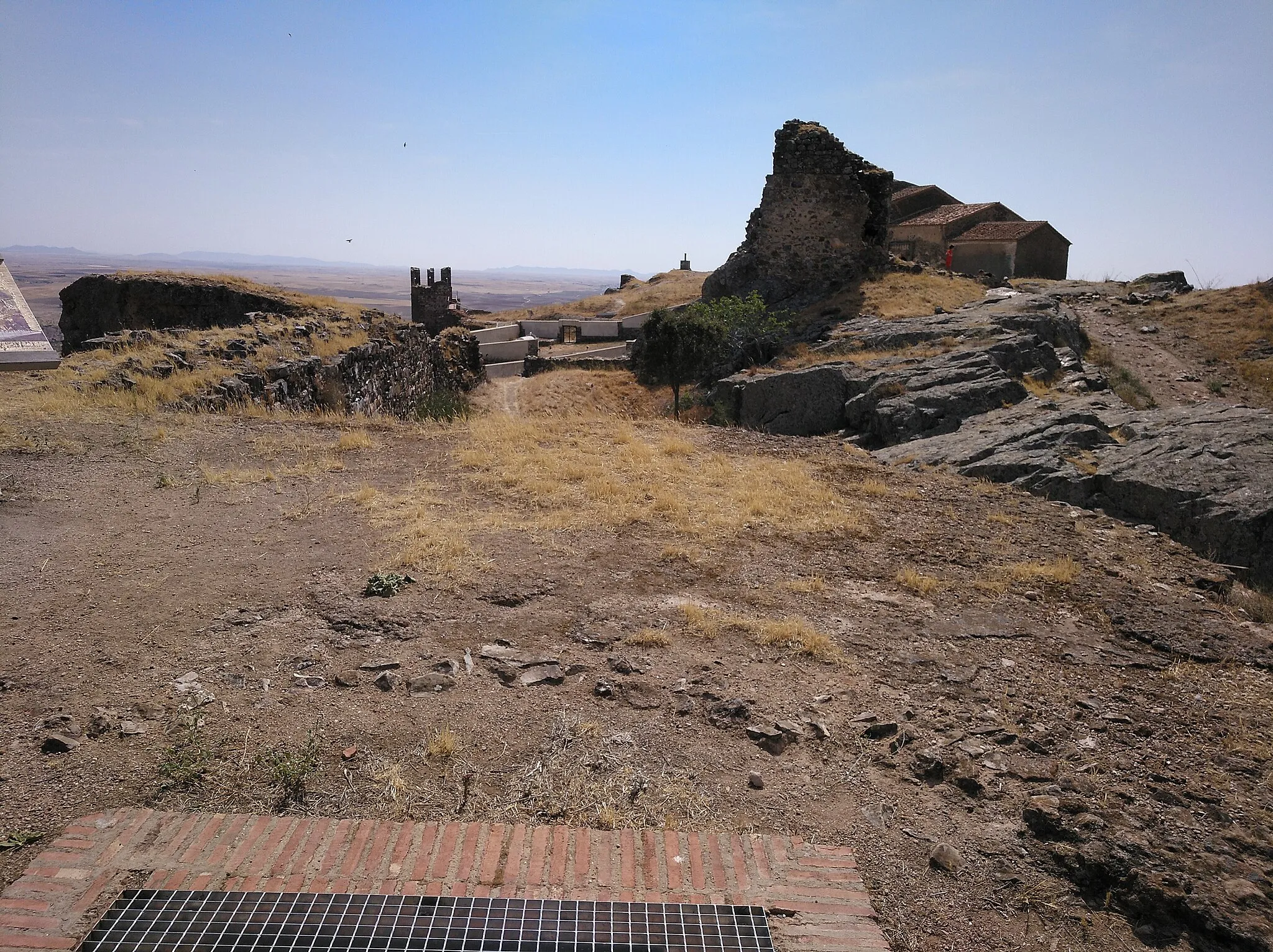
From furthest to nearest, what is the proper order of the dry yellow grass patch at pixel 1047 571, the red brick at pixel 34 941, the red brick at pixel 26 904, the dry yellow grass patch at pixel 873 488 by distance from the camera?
the dry yellow grass patch at pixel 873 488
the dry yellow grass patch at pixel 1047 571
the red brick at pixel 26 904
the red brick at pixel 34 941

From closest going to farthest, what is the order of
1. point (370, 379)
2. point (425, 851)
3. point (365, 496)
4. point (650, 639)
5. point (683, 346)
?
point (425, 851), point (650, 639), point (365, 496), point (370, 379), point (683, 346)

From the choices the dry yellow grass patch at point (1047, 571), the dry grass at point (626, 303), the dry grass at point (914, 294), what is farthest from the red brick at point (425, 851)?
the dry grass at point (626, 303)

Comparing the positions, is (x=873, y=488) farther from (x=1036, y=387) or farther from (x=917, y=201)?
(x=917, y=201)

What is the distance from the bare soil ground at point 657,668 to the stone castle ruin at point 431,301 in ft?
74.9

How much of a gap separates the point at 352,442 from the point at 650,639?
229 inches

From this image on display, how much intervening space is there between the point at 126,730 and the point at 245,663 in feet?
2.50

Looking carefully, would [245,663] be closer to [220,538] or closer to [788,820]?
[220,538]

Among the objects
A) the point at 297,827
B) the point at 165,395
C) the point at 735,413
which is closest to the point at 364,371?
the point at 165,395

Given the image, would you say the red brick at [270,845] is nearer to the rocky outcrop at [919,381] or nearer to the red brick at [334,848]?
the red brick at [334,848]

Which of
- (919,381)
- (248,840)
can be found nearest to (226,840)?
(248,840)

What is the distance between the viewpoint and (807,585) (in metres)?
6.17

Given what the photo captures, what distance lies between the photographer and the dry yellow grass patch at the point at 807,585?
20.0 feet

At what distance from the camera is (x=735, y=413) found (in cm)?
1442

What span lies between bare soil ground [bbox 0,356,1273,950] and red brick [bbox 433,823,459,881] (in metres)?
0.19
